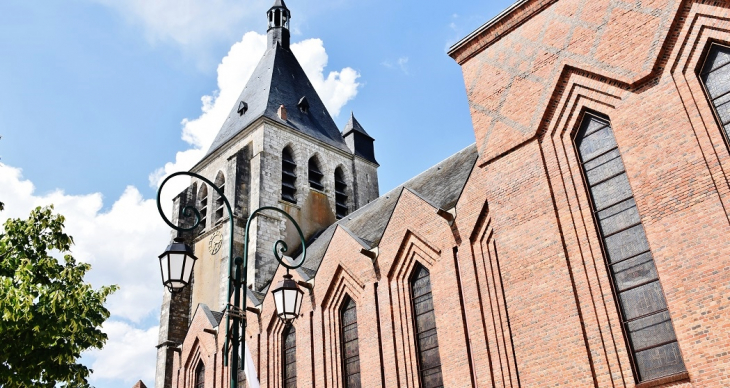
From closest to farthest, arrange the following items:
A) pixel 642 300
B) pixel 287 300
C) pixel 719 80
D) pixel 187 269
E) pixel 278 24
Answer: pixel 187 269, pixel 287 300, pixel 642 300, pixel 719 80, pixel 278 24

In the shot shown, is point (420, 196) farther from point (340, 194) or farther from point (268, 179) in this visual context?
point (340, 194)

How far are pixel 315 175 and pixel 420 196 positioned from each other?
13.3m

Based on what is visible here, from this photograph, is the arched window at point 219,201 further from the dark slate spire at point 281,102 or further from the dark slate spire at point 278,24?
the dark slate spire at point 278,24

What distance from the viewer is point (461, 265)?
13.7 metres

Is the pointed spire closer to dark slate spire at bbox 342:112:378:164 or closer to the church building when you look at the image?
dark slate spire at bbox 342:112:378:164

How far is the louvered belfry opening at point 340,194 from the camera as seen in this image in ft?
91.7

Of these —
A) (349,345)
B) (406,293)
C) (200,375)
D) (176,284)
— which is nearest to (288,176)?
(200,375)

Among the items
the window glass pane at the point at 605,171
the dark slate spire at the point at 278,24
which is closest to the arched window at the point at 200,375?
the window glass pane at the point at 605,171

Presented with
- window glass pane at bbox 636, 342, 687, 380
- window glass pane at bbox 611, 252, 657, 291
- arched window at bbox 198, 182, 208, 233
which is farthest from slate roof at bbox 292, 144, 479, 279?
arched window at bbox 198, 182, 208, 233

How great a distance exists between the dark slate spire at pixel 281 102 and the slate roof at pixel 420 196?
7493mm

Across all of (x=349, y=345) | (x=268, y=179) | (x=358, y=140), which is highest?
(x=358, y=140)

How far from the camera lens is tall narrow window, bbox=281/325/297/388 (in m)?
17.5

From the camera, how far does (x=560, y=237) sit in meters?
9.59

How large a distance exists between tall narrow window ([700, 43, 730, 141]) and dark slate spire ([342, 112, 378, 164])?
22.2 m
